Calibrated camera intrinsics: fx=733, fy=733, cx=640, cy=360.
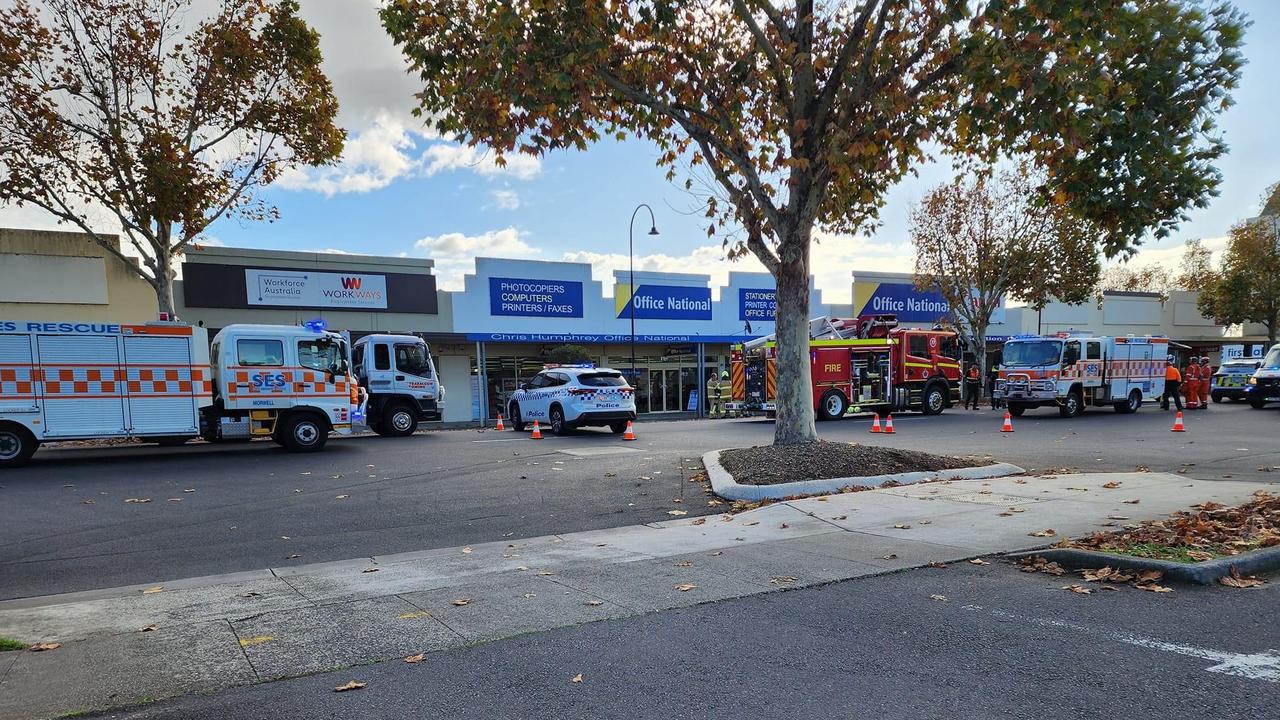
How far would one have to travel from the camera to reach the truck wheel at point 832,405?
2311cm

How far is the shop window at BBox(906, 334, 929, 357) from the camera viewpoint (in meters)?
24.6

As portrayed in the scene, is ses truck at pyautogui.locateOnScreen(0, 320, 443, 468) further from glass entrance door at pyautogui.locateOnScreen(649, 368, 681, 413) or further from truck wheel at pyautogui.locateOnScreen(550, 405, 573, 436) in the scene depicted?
glass entrance door at pyautogui.locateOnScreen(649, 368, 681, 413)

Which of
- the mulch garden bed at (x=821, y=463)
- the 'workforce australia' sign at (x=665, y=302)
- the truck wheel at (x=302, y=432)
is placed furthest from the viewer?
the 'workforce australia' sign at (x=665, y=302)

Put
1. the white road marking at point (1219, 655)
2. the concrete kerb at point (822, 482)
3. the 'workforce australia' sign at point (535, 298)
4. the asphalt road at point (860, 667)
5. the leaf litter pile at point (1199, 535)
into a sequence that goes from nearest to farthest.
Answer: the asphalt road at point (860, 667) < the white road marking at point (1219, 655) < the leaf litter pile at point (1199, 535) < the concrete kerb at point (822, 482) < the 'workforce australia' sign at point (535, 298)

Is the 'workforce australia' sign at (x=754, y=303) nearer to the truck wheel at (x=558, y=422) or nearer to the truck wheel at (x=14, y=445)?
the truck wheel at (x=558, y=422)

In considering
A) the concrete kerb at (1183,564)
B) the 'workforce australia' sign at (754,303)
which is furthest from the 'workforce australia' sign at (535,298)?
the concrete kerb at (1183,564)

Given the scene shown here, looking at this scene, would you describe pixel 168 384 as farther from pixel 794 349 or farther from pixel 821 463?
pixel 821 463

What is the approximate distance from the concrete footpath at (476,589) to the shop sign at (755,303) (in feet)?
82.5

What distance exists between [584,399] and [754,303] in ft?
55.7

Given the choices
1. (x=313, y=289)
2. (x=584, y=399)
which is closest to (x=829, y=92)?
(x=584, y=399)

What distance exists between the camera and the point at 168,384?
14.3 meters

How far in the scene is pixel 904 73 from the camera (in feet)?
33.6

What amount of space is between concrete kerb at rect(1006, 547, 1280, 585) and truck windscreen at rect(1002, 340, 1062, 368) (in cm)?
1936

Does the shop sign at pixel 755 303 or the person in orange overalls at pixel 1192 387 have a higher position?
the shop sign at pixel 755 303
